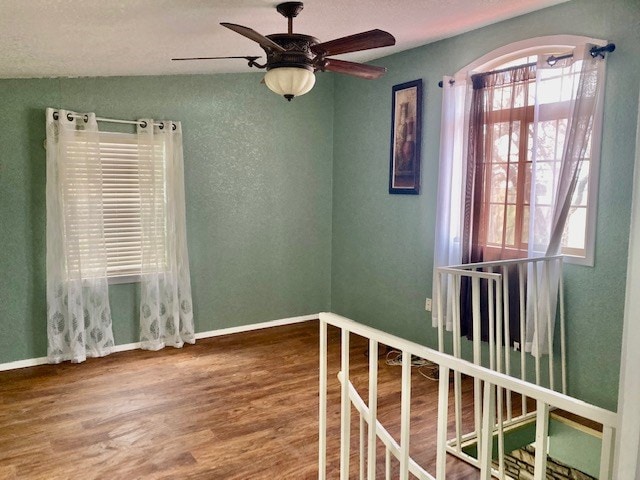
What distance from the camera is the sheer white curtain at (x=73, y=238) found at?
12.6 ft

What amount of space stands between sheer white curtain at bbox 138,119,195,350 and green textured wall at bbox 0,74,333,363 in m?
0.16

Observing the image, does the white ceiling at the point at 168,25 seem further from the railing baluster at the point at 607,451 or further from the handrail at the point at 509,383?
the railing baluster at the point at 607,451

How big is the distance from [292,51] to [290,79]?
0.44 ft

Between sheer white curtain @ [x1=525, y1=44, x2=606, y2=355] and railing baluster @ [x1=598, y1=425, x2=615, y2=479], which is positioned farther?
sheer white curtain @ [x1=525, y1=44, x2=606, y2=355]

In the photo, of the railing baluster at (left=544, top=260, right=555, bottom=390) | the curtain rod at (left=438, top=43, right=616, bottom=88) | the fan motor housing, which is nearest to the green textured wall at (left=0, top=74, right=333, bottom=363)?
the fan motor housing

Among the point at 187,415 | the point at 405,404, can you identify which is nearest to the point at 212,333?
the point at 187,415

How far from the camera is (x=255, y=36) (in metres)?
2.34

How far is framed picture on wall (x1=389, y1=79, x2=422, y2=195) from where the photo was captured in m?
4.18

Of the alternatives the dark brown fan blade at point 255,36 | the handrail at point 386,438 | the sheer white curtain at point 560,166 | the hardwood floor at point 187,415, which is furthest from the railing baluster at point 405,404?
the sheer white curtain at point 560,166

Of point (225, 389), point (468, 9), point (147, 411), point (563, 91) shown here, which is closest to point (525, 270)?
point (563, 91)

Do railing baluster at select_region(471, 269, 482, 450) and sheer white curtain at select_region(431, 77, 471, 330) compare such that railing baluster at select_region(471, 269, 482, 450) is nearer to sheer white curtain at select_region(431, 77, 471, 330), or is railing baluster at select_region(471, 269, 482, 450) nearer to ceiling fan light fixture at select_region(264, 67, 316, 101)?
sheer white curtain at select_region(431, 77, 471, 330)

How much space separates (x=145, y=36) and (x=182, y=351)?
2.55m

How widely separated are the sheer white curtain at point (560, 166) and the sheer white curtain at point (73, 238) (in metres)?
3.21

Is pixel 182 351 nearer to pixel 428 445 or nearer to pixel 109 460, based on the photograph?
pixel 109 460
